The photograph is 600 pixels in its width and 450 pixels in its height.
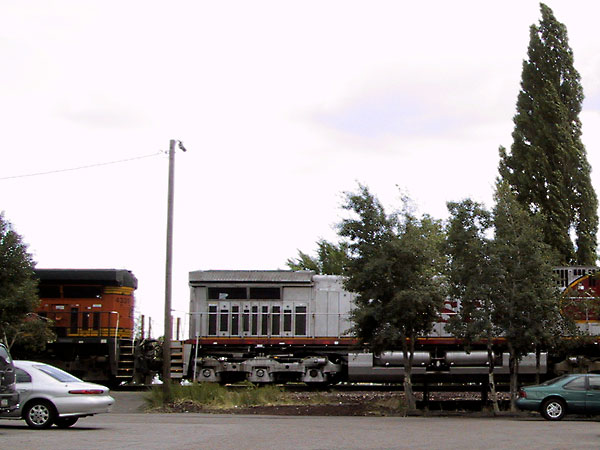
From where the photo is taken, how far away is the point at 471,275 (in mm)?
23625

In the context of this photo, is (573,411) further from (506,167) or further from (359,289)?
(506,167)

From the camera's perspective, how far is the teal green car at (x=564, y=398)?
69.8 ft

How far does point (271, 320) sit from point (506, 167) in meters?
17.5

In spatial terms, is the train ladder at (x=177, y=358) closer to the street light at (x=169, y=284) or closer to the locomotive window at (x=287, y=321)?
the street light at (x=169, y=284)

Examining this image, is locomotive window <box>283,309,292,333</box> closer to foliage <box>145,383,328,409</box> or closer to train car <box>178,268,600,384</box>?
train car <box>178,268,600,384</box>

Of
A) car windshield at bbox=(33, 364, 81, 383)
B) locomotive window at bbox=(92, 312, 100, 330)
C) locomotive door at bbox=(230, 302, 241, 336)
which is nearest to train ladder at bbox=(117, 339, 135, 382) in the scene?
locomotive window at bbox=(92, 312, 100, 330)

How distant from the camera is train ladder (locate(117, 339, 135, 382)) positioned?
97.3 ft

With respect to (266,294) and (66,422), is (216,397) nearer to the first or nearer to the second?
(266,294)

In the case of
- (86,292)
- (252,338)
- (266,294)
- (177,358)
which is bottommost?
(177,358)

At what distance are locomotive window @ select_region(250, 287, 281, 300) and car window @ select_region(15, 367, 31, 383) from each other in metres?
13.2

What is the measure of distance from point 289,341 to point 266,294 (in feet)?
6.13

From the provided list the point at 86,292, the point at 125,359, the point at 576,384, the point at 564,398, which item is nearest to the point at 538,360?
the point at 576,384

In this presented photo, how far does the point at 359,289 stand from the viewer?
946 inches

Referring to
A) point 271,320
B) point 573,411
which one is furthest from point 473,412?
point 271,320
